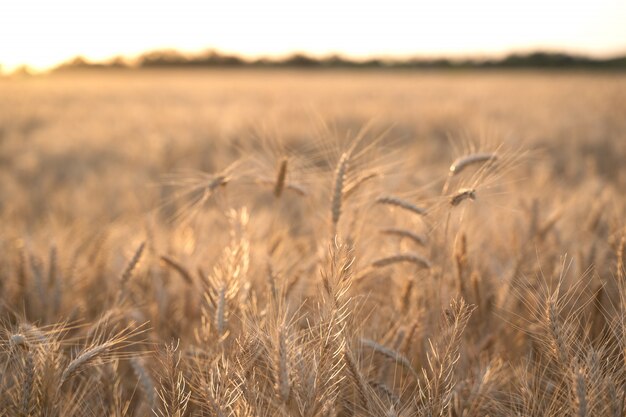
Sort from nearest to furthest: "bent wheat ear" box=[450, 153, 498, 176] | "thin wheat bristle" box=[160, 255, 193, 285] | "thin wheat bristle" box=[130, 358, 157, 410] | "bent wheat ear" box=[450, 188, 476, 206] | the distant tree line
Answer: "thin wheat bristle" box=[130, 358, 157, 410]
"bent wheat ear" box=[450, 188, 476, 206]
"bent wheat ear" box=[450, 153, 498, 176]
"thin wheat bristle" box=[160, 255, 193, 285]
the distant tree line

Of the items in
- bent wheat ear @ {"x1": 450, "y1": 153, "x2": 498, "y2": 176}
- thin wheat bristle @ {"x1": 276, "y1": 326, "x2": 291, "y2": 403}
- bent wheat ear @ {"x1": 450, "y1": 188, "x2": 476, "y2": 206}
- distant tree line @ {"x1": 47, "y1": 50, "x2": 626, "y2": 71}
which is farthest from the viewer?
distant tree line @ {"x1": 47, "y1": 50, "x2": 626, "y2": 71}

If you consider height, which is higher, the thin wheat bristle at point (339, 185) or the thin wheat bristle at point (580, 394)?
the thin wheat bristle at point (339, 185)

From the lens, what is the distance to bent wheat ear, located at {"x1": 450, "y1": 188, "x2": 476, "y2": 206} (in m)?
1.07

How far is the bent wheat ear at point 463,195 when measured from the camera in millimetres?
1074

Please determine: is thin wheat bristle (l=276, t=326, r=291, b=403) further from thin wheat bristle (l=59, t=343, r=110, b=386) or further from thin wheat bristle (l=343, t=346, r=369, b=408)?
thin wheat bristle (l=59, t=343, r=110, b=386)

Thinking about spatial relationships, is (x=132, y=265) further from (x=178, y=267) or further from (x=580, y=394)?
(x=580, y=394)

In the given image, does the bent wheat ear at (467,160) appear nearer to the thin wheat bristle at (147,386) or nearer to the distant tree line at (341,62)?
the thin wheat bristle at (147,386)

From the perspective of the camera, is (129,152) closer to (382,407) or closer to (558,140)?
(558,140)

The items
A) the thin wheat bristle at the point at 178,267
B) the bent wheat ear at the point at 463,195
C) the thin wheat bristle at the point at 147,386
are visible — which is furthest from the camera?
the thin wheat bristle at the point at 178,267

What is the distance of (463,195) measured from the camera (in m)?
1.10

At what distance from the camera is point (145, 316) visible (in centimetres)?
141

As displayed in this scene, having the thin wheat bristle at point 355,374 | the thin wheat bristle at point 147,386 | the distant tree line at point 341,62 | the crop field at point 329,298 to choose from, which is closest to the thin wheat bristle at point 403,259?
the crop field at point 329,298

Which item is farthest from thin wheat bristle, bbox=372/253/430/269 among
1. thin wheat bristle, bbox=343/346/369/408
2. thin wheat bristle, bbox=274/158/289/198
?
thin wheat bristle, bbox=343/346/369/408

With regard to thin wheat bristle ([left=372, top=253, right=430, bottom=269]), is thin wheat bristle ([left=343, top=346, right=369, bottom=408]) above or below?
below
